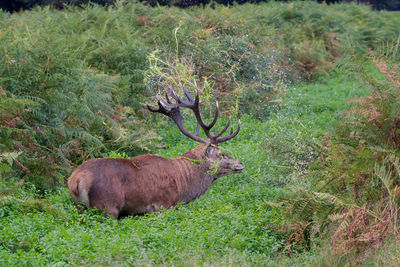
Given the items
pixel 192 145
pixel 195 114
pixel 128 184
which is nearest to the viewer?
pixel 128 184

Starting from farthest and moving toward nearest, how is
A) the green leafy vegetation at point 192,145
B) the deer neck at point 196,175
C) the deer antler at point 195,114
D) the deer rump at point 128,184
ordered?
the deer antler at point 195,114
the deer neck at point 196,175
the deer rump at point 128,184
the green leafy vegetation at point 192,145

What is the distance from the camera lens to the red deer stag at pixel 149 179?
7758 millimetres

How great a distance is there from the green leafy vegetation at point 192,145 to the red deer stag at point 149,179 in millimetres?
270

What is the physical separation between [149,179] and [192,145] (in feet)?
11.3

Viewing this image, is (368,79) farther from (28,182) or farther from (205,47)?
(205,47)

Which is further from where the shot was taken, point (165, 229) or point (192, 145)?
point (192, 145)

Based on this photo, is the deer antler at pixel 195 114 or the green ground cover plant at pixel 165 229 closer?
the green ground cover plant at pixel 165 229

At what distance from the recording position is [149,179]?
27.4 ft

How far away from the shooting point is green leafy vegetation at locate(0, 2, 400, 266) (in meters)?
6.41

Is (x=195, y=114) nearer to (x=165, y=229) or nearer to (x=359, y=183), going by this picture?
(x=165, y=229)

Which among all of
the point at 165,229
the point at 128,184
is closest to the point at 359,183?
the point at 165,229

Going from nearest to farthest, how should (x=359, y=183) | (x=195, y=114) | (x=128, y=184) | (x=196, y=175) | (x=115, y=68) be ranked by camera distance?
(x=359, y=183) < (x=128, y=184) < (x=196, y=175) < (x=195, y=114) < (x=115, y=68)

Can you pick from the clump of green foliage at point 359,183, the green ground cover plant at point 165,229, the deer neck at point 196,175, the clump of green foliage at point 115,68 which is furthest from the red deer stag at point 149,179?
the clump of green foliage at point 359,183

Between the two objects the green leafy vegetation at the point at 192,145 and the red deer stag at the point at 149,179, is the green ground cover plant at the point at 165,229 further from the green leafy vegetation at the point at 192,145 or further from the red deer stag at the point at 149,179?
the red deer stag at the point at 149,179
